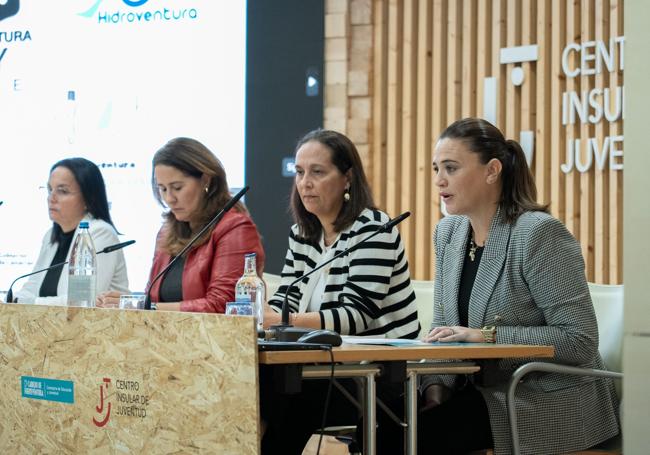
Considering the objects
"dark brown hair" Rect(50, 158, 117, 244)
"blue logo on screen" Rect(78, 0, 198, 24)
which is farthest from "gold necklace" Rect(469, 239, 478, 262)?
"blue logo on screen" Rect(78, 0, 198, 24)

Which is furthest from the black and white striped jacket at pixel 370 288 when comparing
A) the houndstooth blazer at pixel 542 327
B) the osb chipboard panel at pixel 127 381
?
the osb chipboard panel at pixel 127 381

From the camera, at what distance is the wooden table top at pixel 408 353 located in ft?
6.97

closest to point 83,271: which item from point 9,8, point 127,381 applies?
point 127,381

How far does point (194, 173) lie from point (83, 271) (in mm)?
556

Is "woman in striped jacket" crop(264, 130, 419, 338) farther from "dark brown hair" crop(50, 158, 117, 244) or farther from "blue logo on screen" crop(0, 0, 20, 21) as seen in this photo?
"blue logo on screen" crop(0, 0, 20, 21)

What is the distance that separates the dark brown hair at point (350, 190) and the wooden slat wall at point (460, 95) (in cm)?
211

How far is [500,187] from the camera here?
2.96 m

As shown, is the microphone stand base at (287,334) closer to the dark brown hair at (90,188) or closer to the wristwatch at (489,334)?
the wristwatch at (489,334)

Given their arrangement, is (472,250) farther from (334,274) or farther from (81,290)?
(81,290)

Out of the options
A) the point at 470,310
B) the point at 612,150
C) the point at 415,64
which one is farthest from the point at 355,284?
the point at 415,64

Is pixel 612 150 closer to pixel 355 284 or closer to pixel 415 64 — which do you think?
pixel 415 64

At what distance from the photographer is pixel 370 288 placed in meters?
3.19

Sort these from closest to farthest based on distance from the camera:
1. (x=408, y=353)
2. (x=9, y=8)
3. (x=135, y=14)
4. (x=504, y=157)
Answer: (x=408, y=353) < (x=504, y=157) < (x=135, y=14) < (x=9, y=8)

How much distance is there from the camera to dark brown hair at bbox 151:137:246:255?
370 centimetres
